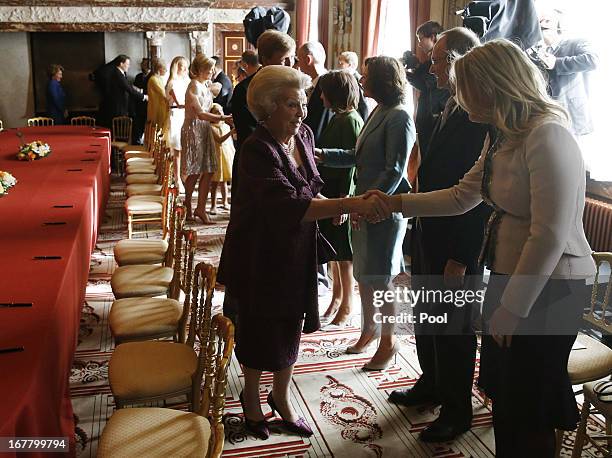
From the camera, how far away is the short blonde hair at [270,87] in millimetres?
2535

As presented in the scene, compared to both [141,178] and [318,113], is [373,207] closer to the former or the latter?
[318,113]

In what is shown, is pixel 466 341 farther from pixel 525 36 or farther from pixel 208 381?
pixel 525 36

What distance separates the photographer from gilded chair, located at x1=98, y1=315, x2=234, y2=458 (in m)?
1.99

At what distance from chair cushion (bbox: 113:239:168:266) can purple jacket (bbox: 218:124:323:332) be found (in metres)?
1.65

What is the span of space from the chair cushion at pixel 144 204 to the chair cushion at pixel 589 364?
4.04 metres

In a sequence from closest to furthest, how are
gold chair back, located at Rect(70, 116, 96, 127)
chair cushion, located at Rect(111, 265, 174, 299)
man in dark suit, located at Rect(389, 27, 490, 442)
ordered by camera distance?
man in dark suit, located at Rect(389, 27, 490, 442)
chair cushion, located at Rect(111, 265, 174, 299)
gold chair back, located at Rect(70, 116, 96, 127)

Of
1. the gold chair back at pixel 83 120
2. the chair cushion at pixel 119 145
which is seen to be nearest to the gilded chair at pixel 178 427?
the chair cushion at pixel 119 145

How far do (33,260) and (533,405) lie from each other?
2.27 meters

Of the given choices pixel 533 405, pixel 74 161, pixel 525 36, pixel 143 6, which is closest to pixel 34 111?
pixel 143 6

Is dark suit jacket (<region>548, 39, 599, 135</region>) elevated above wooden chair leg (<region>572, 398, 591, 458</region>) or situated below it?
above

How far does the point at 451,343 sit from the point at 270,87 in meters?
1.40

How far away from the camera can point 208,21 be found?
39.5 feet

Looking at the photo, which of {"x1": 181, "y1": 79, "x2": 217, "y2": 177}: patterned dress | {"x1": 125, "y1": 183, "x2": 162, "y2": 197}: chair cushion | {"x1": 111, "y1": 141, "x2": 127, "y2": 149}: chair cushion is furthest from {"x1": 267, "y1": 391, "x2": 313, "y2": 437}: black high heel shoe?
{"x1": 111, "y1": 141, "x2": 127, "y2": 149}: chair cushion

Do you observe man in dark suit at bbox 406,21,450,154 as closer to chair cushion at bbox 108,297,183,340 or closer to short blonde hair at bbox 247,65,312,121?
short blonde hair at bbox 247,65,312,121
